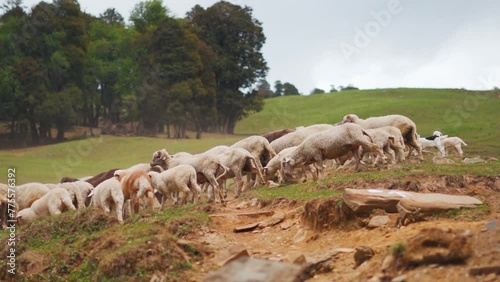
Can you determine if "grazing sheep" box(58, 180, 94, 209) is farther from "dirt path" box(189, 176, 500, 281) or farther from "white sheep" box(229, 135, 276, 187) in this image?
"dirt path" box(189, 176, 500, 281)

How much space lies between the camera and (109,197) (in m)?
17.9

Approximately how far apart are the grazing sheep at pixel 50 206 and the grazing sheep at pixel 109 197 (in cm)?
76

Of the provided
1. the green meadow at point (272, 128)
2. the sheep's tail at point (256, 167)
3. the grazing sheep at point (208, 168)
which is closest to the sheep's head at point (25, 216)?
the grazing sheep at point (208, 168)

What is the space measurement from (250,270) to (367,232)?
3969 millimetres

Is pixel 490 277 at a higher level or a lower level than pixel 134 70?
lower

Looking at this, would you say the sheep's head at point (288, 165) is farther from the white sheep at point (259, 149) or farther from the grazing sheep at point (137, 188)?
the grazing sheep at point (137, 188)

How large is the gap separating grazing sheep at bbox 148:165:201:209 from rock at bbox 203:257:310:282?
999 cm

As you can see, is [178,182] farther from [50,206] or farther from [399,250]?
[399,250]

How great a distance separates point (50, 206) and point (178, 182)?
3463 millimetres

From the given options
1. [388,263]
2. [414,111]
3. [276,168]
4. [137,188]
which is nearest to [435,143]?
[276,168]

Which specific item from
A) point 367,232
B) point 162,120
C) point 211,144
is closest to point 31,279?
point 367,232

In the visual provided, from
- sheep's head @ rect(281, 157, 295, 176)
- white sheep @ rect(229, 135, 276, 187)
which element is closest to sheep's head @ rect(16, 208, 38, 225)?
white sheep @ rect(229, 135, 276, 187)

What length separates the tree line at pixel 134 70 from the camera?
174 ft

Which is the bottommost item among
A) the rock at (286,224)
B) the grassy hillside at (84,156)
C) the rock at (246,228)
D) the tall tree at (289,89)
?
the grassy hillside at (84,156)
